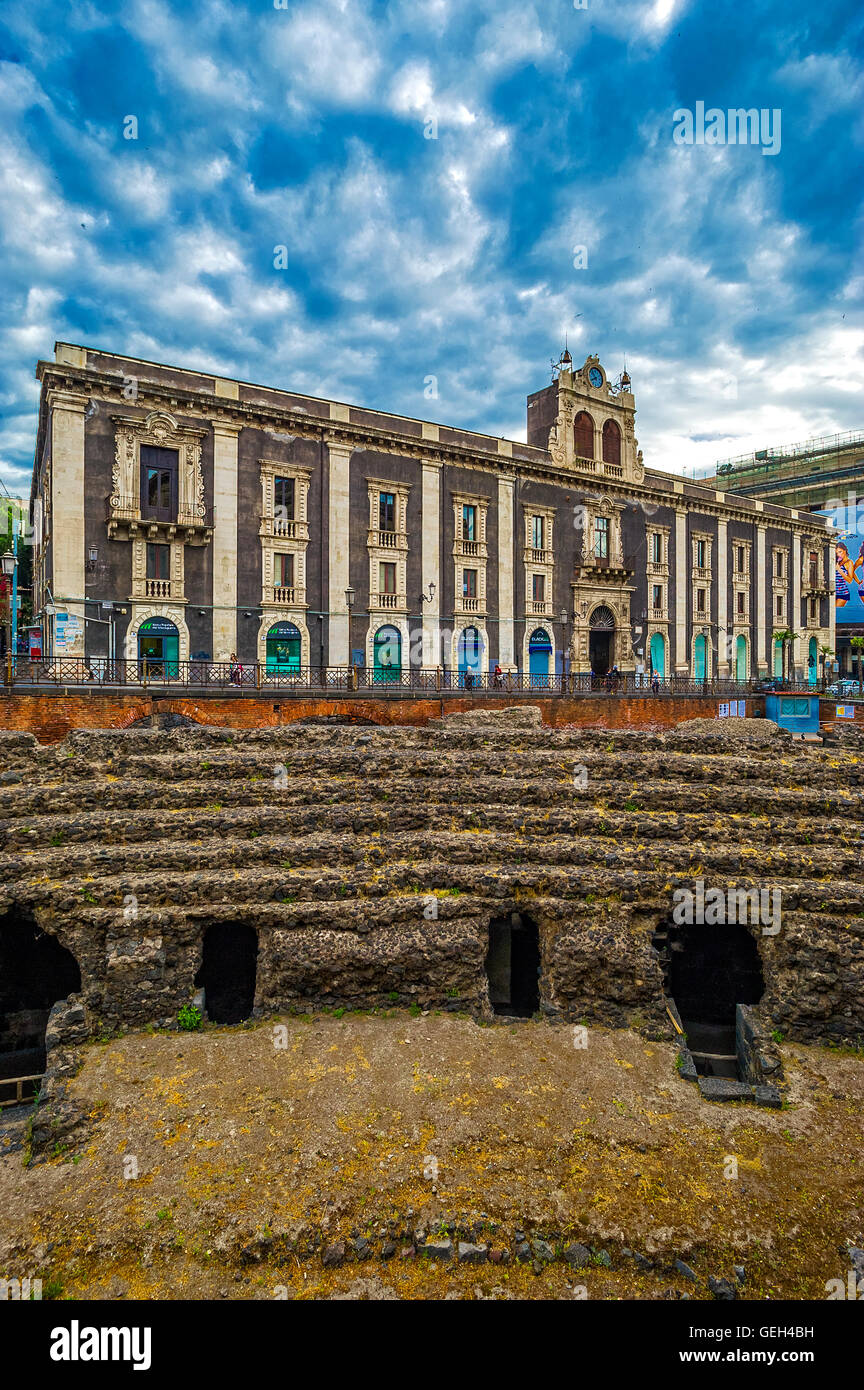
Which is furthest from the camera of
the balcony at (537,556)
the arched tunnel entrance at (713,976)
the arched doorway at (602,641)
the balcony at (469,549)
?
the arched doorway at (602,641)

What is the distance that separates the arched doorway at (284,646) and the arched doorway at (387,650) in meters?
3.84

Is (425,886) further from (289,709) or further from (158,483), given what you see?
(158,483)

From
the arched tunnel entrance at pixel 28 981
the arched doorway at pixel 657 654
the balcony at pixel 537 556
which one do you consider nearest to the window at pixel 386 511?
the balcony at pixel 537 556

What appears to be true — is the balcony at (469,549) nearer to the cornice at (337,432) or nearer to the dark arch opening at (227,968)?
the cornice at (337,432)

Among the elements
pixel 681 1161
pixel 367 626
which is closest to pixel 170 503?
pixel 367 626

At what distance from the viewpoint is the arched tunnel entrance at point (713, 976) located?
10830 mm

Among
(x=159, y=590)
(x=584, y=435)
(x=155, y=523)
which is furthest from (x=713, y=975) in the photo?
(x=584, y=435)

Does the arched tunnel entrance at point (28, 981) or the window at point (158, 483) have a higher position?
the window at point (158, 483)

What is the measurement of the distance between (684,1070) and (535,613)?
31542 millimetres

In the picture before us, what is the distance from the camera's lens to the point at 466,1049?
8.53 metres

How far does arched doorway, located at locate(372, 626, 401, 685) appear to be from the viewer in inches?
1283

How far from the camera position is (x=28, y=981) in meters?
11.0

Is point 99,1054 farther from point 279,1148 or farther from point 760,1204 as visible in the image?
point 760,1204

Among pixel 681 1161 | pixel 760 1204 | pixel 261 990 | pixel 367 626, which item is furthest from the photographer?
pixel 367 626
